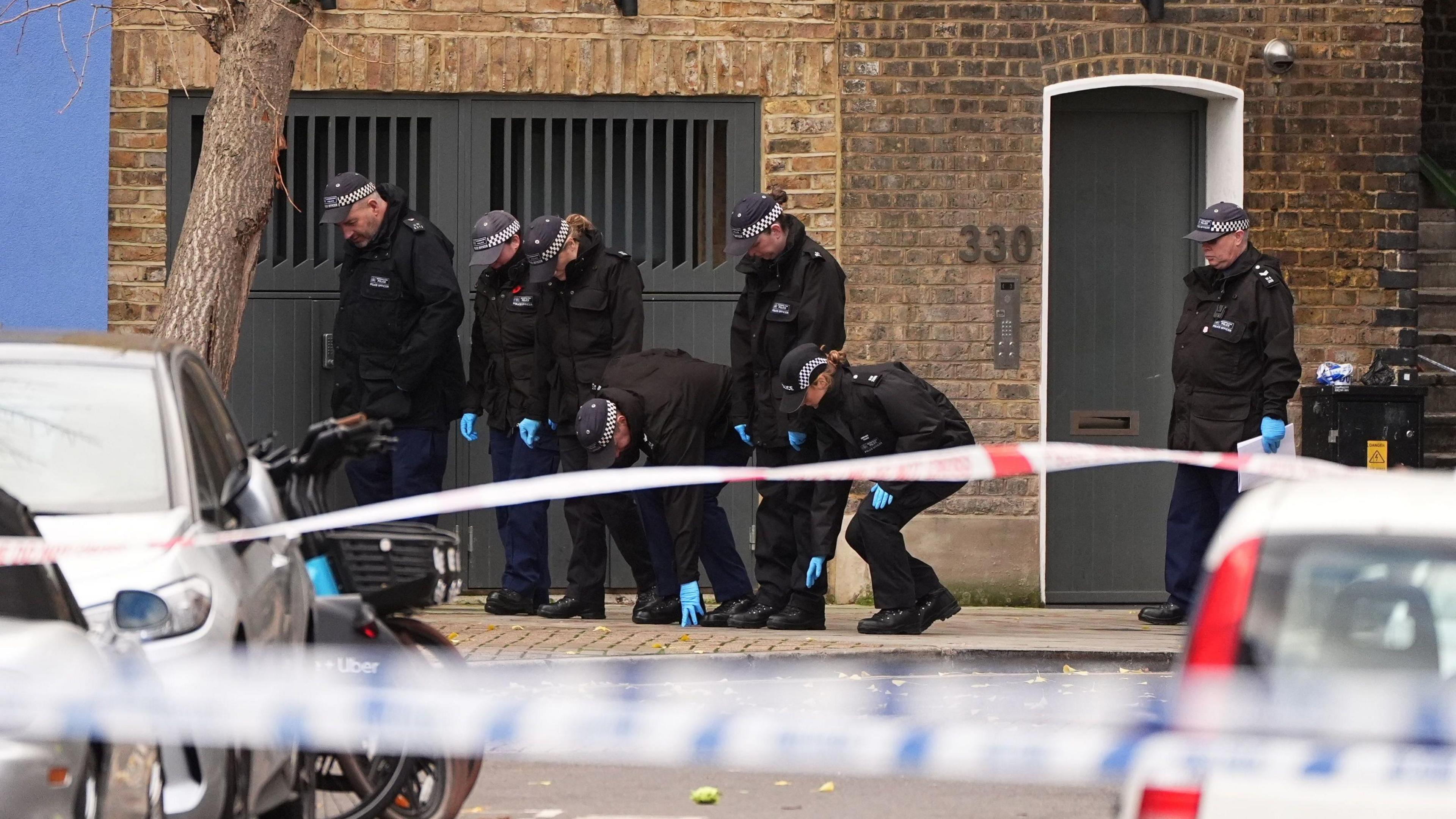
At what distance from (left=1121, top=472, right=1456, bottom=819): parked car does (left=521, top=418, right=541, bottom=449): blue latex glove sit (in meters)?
7.81

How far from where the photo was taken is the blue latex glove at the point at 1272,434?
35.1 ft

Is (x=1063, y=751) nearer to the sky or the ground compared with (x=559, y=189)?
nearer to the ground

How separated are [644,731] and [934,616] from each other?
4.98m

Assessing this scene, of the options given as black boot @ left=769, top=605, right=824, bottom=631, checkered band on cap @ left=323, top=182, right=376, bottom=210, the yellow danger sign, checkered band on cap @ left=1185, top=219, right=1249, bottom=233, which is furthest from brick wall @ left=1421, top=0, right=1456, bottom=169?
checkered band on cap @ left=323, top=182, right=376, bottom=210

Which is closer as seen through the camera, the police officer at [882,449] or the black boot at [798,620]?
the police officer at [882,449]

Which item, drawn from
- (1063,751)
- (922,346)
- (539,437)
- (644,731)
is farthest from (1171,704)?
(922,346)

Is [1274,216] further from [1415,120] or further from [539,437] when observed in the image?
[539,437]

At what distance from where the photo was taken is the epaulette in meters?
10.9

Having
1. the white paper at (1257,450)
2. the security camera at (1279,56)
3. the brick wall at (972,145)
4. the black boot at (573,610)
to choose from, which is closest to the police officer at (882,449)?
the black boot at (573,610)

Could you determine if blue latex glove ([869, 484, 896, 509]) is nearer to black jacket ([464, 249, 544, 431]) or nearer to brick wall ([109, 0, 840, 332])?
black jacket ([464, 249, 544, 431])

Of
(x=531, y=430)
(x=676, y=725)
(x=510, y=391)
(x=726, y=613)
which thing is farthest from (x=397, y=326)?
(x=676, y=725)

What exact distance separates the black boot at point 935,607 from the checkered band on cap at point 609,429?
1.76 m

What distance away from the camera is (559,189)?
12.7 m

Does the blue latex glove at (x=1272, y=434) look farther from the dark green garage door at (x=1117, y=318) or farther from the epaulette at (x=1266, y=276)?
the dark green garage door at (x=1117, y=318)
